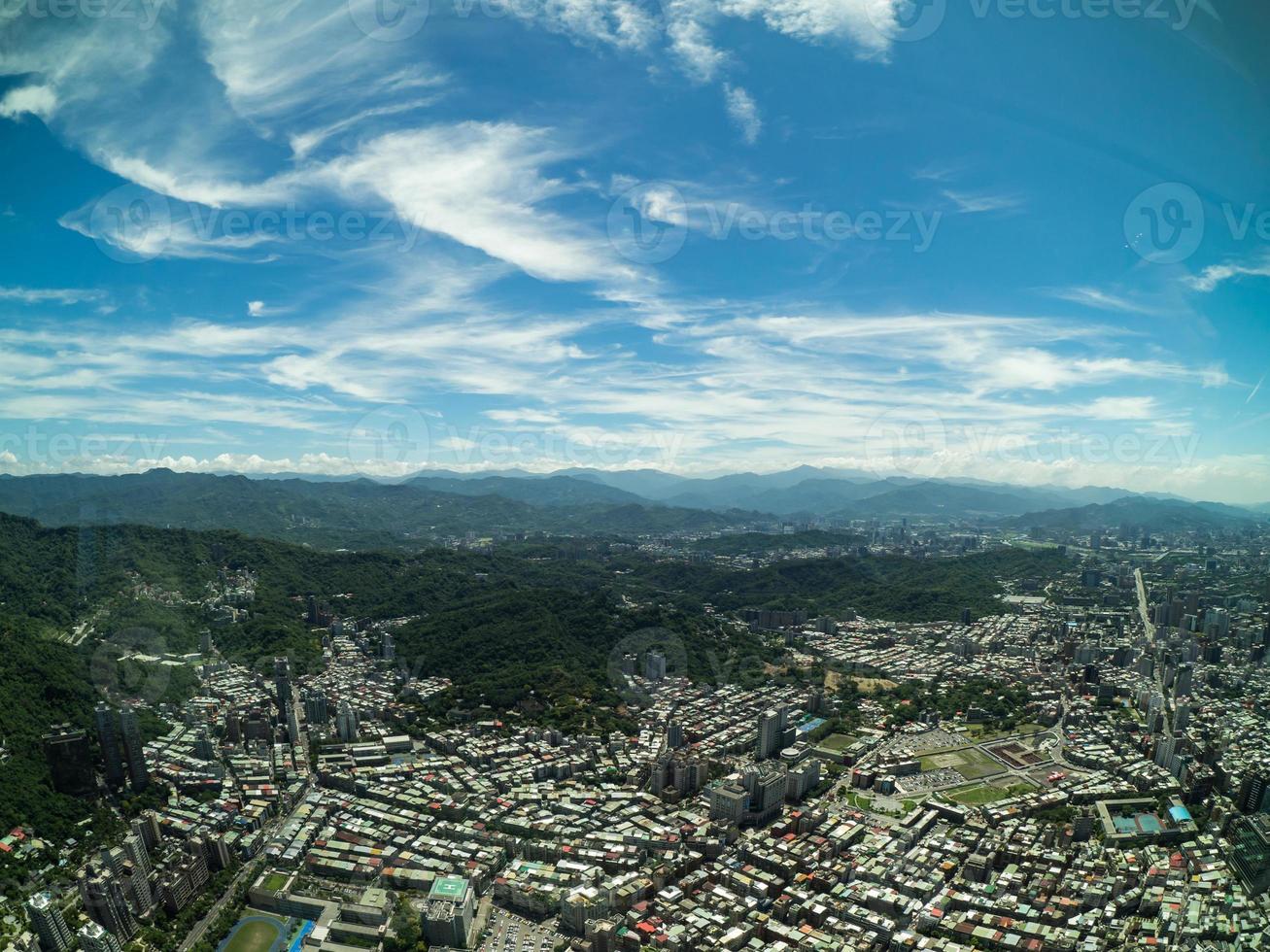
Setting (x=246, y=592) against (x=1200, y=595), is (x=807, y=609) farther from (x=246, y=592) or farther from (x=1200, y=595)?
(x=246, y=592)

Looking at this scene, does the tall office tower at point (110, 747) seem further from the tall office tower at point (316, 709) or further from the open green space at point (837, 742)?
the open green space at point (837, 742)

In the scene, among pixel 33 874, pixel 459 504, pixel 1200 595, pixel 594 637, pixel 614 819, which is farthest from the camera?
pixel 459 504

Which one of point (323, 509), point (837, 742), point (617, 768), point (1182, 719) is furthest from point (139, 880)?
point (323, 509)

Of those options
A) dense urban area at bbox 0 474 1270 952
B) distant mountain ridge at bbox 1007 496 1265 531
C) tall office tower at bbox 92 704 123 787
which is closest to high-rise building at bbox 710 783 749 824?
dense urban area at bbox 0 474 1270 952

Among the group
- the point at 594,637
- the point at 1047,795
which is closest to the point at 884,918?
the point at 1047,795

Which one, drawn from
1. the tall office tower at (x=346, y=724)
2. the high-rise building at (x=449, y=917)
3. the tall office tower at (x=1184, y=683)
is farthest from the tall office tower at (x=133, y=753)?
the tall office tower at (x=1184, y=683)

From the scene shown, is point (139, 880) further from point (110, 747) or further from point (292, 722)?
point (292, 722)

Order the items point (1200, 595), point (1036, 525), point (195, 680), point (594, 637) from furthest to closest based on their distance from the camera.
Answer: point (1036, 525) < point (1200, 595) < point (594, 637) < point (195, 680)
